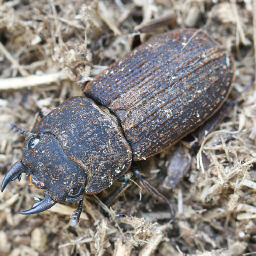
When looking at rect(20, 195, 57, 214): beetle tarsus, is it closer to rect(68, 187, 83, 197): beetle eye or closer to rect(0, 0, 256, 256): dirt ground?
rect(68, 187, 83, 197): beetle eye

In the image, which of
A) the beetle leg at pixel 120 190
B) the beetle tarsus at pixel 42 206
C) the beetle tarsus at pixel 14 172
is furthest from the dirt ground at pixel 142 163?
the beetle tarsus at pixel 14 172

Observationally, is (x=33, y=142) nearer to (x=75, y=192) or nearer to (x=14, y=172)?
→ (x=14, y=172)

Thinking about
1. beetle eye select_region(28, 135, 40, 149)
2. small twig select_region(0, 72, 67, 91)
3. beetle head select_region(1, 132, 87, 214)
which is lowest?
beetle head select_region(1, 132, 87, 214)

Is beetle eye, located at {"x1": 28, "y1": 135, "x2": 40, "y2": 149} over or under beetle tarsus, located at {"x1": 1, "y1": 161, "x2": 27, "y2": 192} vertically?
over

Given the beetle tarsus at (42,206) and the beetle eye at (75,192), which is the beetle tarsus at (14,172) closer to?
the beetle tarsus at (42,206)

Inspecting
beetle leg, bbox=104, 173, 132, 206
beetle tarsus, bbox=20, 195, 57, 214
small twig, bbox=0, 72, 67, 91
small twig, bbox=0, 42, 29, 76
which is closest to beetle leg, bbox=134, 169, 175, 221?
beetle leg, bbox=104, 173, 132, 206
